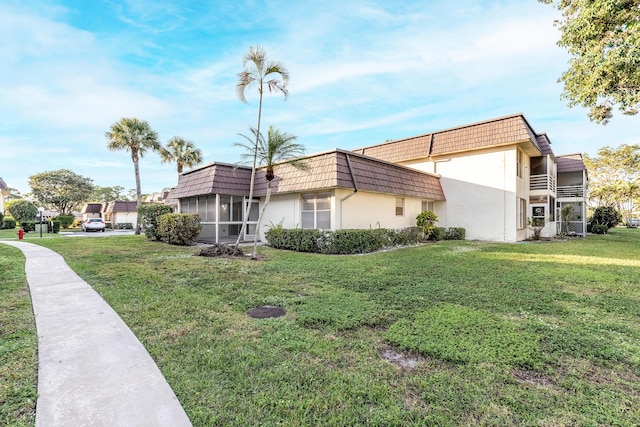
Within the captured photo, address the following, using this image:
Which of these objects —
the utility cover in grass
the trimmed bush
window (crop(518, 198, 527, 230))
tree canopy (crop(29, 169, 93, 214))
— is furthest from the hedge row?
tree canopy (crop(29, 169, 93, 214))

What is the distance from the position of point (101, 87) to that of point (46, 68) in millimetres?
1713

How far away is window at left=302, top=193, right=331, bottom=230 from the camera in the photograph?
1166 centimetres

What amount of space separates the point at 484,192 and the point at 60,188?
53.1m

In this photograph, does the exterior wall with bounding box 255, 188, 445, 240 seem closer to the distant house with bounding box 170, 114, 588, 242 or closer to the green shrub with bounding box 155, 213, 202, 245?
the distant house with bounding box 170, 114, 588, 242

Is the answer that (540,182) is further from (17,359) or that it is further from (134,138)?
(134,138)

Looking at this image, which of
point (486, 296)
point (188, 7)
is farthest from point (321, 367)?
point (188, 7)

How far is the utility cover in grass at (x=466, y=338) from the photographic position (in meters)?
2.86

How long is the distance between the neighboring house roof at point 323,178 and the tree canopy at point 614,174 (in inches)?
1201

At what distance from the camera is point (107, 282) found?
5.75 metres

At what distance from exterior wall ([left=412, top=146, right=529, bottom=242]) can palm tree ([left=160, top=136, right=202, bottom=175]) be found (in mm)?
18605

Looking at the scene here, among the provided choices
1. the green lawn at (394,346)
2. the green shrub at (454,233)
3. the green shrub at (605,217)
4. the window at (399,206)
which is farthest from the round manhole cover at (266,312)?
the green shrub at (605,217)

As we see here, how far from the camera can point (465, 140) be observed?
15.7 m

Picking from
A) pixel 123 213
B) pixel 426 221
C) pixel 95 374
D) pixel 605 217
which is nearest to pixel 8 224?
pixel 123 213

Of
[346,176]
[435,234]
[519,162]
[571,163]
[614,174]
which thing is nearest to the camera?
[346,176]
